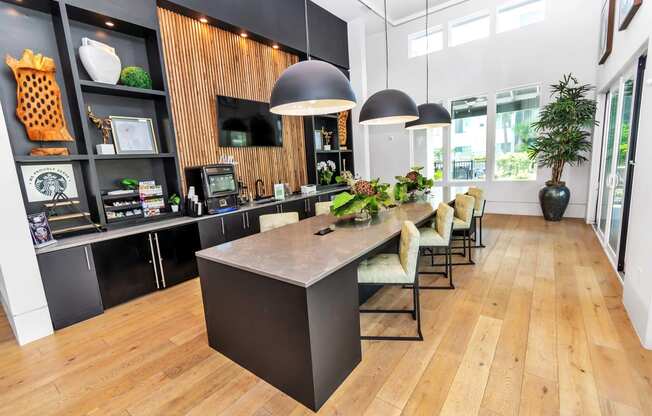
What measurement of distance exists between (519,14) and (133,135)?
284 inches

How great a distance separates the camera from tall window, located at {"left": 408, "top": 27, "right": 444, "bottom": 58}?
22.1ft

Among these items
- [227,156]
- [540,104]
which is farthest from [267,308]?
[540,104]

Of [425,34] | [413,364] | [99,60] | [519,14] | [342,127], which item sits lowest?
[413,364]

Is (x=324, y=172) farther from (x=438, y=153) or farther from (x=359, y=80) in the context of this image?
(x=438, y=153)

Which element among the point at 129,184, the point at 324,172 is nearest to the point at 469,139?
the point at 324,172

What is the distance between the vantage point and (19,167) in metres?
2.84

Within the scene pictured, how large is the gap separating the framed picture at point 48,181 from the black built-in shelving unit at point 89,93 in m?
0.05

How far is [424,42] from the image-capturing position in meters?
7.06

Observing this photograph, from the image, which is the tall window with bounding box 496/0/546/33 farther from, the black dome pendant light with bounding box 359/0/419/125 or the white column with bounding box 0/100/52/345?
the white column with bounding box 0/100/52/345

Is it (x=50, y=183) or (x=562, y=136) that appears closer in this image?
(x=50, y=183)

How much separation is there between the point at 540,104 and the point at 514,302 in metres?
4.86

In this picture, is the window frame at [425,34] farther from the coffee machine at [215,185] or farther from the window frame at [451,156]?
the coffee machine at [215,185]

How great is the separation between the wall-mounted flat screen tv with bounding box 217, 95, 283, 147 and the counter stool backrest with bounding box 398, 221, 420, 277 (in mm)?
3309

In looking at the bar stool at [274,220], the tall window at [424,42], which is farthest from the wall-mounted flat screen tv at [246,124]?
the tall window at [424,42]
